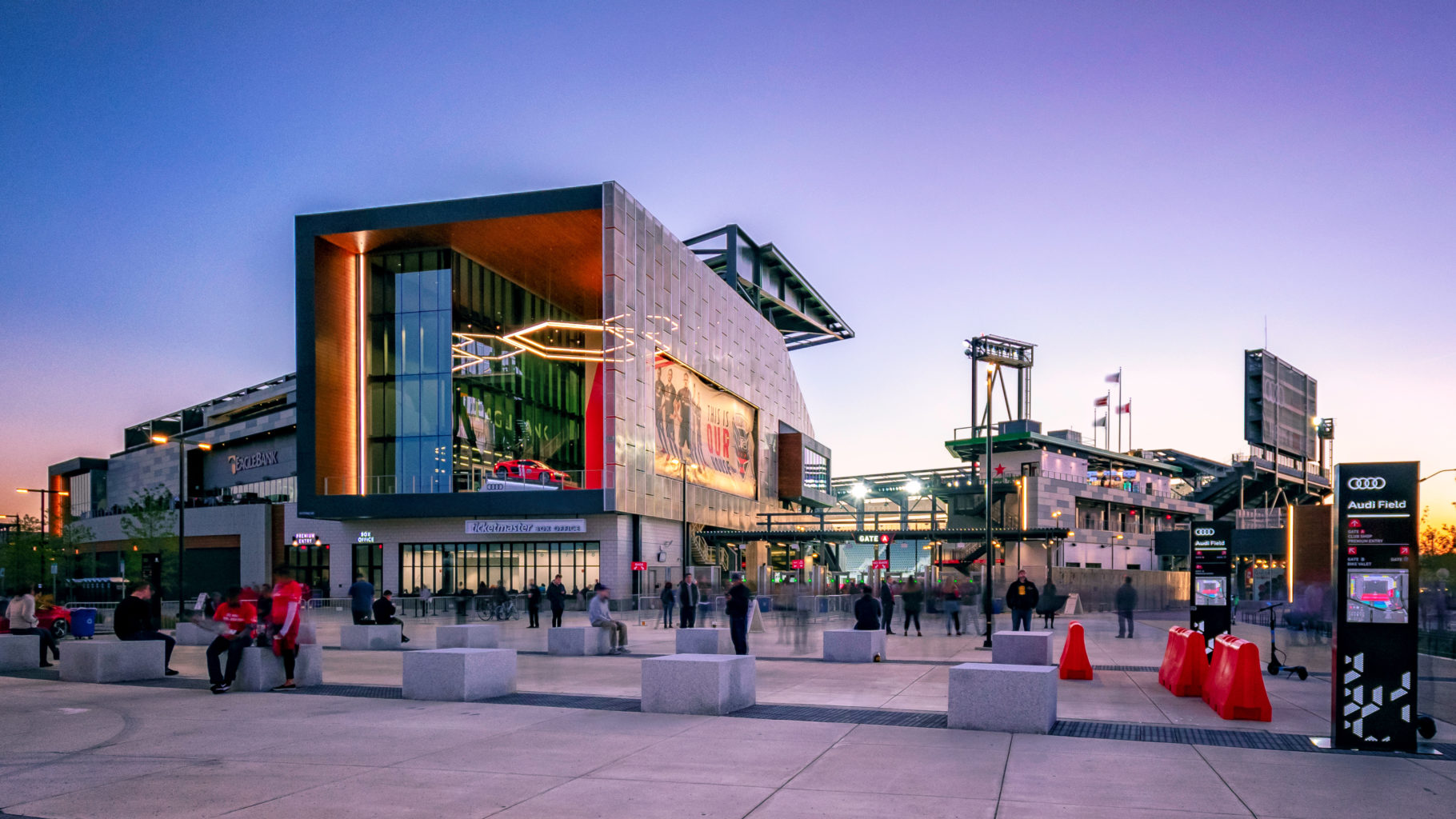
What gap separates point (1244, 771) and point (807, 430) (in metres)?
80.9

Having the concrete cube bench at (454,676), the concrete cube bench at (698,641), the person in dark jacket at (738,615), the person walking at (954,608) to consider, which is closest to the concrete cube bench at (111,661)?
the concrete cube bench at (454,676)

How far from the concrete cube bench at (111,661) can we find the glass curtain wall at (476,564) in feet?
112

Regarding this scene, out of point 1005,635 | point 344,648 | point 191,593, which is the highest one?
point 1005,635

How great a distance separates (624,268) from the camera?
1852 inches

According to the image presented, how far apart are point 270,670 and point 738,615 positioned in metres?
7.98

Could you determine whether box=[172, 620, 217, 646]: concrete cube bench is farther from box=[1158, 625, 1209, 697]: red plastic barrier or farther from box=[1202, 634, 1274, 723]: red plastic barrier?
box=[1202, 634, 1274, 723]: red plastic barrier

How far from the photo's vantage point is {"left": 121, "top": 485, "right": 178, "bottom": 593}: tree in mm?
64312

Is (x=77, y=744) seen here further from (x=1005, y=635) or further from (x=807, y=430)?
(x=807, y=430)

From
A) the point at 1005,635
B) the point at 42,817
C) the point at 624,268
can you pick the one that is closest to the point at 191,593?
the point at 624,268

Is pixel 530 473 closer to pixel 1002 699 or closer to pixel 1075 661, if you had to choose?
pixel 1075 661

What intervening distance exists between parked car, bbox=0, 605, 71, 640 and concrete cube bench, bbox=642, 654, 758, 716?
13.4m

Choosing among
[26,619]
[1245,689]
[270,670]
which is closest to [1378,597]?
[1245,689]

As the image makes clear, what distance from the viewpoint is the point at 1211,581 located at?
696 inches

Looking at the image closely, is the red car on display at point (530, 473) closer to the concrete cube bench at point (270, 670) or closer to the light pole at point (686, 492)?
the light pole at point (686, 492)
